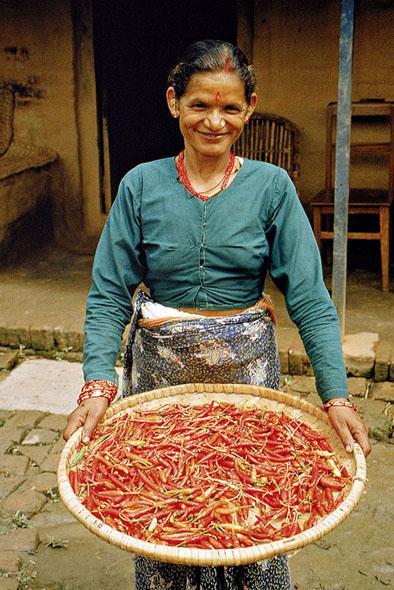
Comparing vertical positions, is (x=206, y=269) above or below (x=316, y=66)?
below

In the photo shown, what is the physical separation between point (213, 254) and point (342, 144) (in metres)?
2.59

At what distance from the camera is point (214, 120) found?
2107 mm

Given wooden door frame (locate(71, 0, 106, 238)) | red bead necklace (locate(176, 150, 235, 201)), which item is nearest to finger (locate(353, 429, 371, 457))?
red bead necklace (locate(176, 150, 235, 201))

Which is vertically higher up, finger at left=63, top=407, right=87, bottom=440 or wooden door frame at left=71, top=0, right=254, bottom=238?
wooden door frame at left=71, top=0, right=254, bottom=238

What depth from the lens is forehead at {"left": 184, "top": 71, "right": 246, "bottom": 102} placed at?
6.86 ft

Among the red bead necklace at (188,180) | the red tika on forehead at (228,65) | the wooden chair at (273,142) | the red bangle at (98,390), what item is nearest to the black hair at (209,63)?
the red tika on forehead at (228,65)

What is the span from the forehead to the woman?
3cm

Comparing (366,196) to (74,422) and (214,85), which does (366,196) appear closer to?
(214,85)

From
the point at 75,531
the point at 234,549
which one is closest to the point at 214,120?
the point at 234,549

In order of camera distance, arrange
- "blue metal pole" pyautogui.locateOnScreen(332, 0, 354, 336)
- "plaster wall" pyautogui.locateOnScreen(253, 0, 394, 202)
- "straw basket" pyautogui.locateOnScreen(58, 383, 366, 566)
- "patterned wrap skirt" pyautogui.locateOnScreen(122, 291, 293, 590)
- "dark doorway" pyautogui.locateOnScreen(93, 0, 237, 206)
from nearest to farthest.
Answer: "straw basket" pyautogui.locateOnScreen(58, 383, 366, 566), "patterned wrap skirt" pyautogui.locateOnScreen(122, 291, 293, 590), "blue metal pole" pyautogui.locateOnScreen(332, 0, 354, 336), "plaster wall" pyautogui.locateOnScreen(253, 0, 394, 202), "dark doorway" pyautogui.locateOnScreen(93, 0, 237, 206)

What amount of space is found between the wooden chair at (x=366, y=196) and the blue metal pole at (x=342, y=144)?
1019 millimetres

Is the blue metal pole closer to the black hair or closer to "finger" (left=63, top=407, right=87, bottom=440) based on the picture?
the black hair

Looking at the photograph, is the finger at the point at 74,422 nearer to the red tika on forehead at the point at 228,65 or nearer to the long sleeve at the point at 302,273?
the long sleeve at the point at 302,273

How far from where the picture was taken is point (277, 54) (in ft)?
20.6
